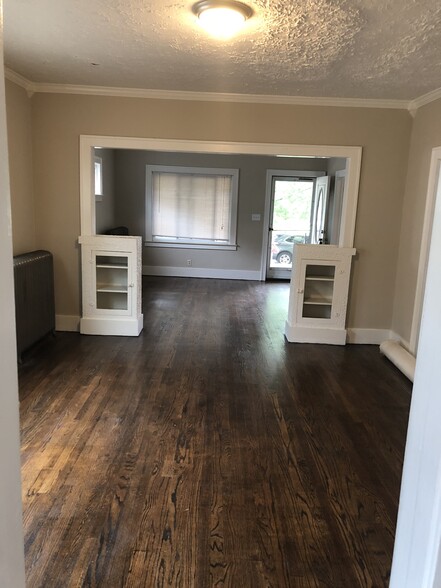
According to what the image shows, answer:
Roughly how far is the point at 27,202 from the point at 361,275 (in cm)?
358

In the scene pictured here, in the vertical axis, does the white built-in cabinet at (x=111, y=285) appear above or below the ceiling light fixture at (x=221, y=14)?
below

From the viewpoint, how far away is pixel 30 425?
2965 millimetres

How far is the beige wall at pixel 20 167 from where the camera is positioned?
420 cm

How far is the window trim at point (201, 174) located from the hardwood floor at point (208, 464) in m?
4.23

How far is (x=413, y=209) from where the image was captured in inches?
177

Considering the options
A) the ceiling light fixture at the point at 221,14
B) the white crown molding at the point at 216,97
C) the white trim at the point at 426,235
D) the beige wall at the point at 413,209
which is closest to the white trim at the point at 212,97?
the white crown molding at the point at 216,97

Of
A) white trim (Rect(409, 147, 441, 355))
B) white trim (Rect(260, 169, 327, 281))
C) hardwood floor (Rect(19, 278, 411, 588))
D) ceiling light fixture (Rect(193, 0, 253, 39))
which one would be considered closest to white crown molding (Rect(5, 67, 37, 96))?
ceiling light fixture (Rect(193, 0, 253, 39))

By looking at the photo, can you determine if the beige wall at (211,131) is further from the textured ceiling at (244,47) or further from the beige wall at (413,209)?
the textured ceiling at (244,47)

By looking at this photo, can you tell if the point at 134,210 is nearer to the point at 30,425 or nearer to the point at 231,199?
the point at 231,199

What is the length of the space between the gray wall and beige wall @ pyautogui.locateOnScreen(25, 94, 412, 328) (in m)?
3.77

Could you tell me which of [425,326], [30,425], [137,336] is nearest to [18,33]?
[30,425]

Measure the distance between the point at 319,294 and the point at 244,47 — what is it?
2.77m

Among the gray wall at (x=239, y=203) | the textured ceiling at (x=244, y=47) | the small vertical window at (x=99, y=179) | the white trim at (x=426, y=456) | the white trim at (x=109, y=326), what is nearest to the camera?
the white trim at (x=426, y=456)

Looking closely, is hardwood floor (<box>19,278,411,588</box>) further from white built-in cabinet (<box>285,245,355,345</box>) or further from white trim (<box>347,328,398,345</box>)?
white trim (<box>347,328,398,345</box>)
